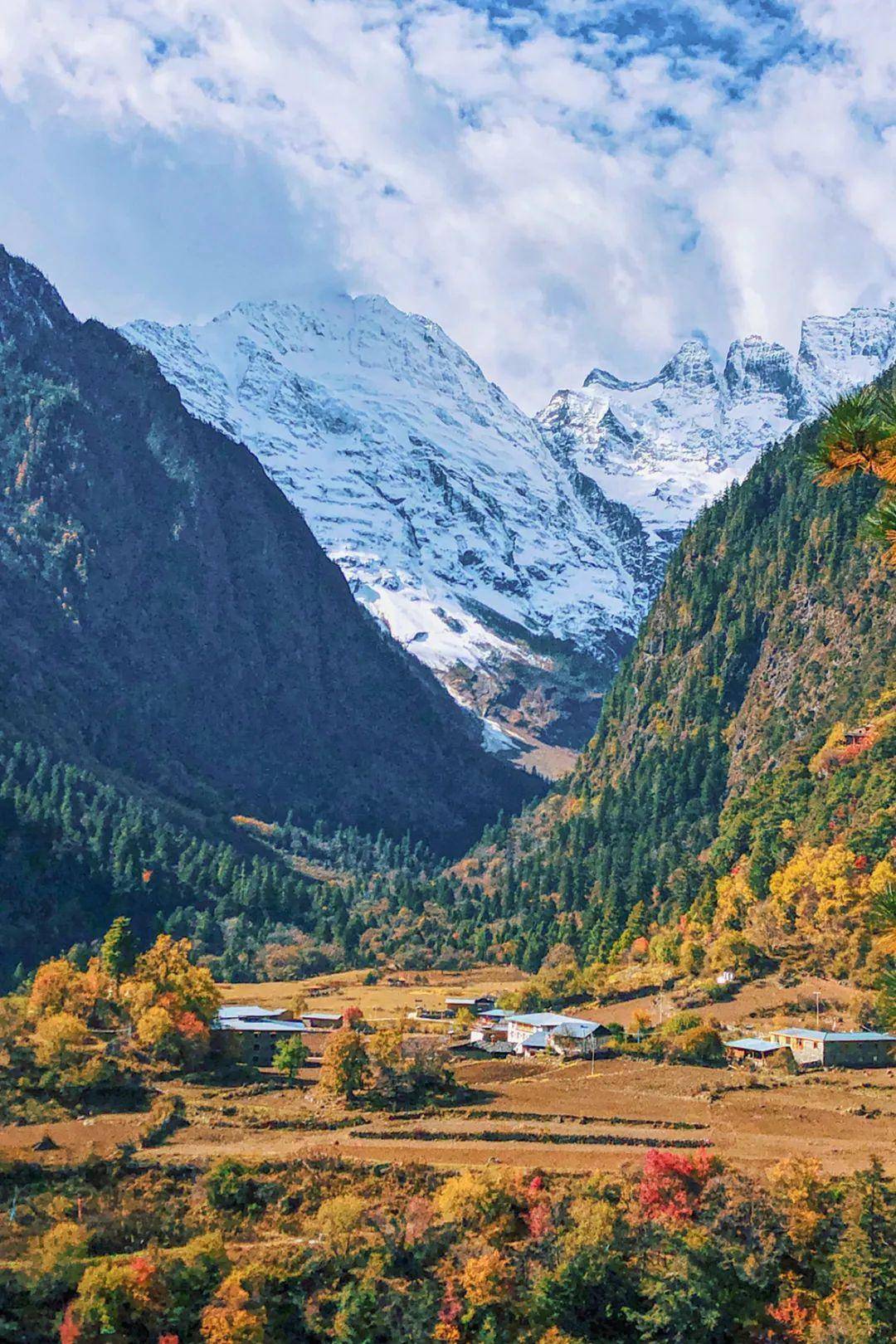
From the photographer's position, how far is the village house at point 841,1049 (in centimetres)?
9712

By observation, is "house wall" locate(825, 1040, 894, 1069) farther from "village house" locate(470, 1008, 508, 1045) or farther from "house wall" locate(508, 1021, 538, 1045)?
"village house" locate(470, 1008, 508, 1045)

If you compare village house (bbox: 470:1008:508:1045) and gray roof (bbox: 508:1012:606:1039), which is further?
village house (bbox: 470:1008:508:1045)

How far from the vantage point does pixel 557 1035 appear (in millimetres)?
105750

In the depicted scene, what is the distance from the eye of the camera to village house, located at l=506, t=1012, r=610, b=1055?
10381 centimetres

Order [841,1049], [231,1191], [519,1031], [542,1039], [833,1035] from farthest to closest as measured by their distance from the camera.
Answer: [519,1031]
[542,1039]
[833,1035]
[841,1049]
[231,1191]

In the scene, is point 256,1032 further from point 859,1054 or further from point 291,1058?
point 859,1054

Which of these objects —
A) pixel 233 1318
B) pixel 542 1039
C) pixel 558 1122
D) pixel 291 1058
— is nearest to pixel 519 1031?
pixel 542 1039

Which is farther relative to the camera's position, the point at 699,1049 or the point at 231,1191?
the point at 699,1049

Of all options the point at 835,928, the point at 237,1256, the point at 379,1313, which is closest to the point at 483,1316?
the point at 379,1313

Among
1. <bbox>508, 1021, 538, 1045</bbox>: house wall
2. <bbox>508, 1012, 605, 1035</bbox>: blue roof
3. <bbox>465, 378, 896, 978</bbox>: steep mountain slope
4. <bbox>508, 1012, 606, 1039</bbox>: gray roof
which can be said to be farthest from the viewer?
<bbox>465, 378, 896, 978</bbox>: steep mountain slope

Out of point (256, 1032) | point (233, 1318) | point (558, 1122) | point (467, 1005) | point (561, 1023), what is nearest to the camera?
point (233, 1318)

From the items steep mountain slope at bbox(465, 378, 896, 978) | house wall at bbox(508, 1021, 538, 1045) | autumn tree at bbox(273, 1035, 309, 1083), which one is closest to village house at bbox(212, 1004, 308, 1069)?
autumn tree at bbox(273, 1035, 309, 1083)

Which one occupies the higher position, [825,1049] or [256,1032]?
[825,1049]

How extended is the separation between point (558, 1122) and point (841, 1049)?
28.8m
